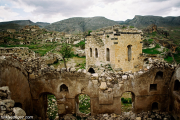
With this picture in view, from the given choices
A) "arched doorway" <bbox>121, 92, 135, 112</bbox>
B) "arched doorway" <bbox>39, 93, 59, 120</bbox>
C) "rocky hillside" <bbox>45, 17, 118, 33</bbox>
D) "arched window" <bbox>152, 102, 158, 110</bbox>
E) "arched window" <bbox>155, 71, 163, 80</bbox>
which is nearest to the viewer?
"arched window" <bbox>155, 71, 163, 80</bbox>

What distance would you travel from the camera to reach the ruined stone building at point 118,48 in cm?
1250

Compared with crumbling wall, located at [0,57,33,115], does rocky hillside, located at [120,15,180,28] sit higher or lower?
higher

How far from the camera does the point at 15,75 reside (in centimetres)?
674

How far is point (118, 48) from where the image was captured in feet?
41.0

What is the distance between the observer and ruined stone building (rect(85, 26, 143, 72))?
12.5 metres

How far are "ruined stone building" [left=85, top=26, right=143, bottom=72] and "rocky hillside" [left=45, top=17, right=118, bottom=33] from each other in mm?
80597

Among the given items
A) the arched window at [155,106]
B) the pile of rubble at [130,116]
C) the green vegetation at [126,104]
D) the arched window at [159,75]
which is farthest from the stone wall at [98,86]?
the green vegetation at [126,104]

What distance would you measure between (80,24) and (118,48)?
9771 cm

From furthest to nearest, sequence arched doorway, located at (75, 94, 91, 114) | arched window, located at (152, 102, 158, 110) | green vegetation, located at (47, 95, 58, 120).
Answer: arched doorway, located at (75, 94, 91, 114) < green vegetation, located at (47, 95, 58, 120) < arched window, located at (152, 102, 158, 110)

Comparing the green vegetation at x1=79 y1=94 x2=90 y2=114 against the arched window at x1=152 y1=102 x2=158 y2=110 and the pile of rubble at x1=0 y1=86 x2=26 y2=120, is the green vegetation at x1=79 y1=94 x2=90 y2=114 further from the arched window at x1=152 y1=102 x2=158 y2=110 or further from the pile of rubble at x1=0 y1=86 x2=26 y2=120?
the pile of rubble at x1=0 y1=86 x2=26 y2=120

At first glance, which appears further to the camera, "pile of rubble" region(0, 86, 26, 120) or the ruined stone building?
the ruined stone building

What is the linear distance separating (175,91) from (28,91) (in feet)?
30.4

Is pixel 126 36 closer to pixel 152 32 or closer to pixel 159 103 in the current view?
pixel 159 103

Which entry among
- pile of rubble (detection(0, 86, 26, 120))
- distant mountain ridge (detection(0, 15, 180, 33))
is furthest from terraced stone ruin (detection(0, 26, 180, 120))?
distant mountain ridge (detection(0, 15, 180, 33))
